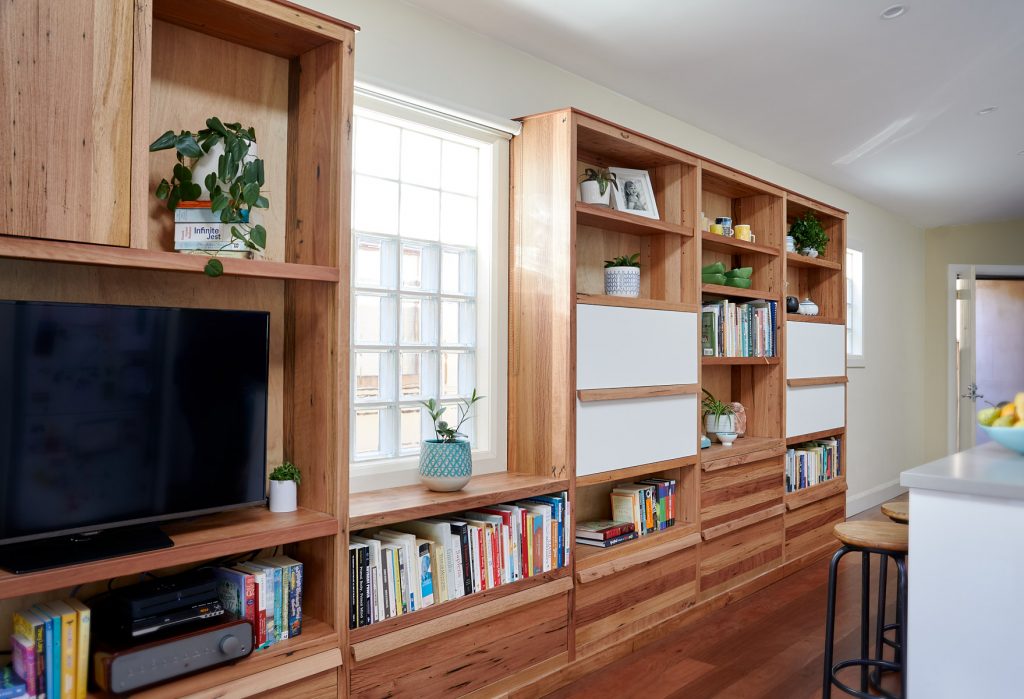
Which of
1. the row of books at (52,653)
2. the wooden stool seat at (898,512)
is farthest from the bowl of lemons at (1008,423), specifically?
the row of books at (52,653)

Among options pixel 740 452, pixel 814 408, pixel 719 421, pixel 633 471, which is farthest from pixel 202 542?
pixel 814 408

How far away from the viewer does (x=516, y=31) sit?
3.10 m

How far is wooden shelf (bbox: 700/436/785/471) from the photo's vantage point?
3832 mm

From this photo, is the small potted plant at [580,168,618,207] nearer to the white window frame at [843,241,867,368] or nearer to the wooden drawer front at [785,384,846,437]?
the wooden drawer front at [785,384,846,437]

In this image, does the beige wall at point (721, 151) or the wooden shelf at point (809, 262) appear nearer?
the beige wall at point (721, 151)

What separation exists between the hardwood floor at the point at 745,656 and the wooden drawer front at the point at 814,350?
4.34 feet

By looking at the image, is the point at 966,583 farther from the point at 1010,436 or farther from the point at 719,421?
the point at 719,421

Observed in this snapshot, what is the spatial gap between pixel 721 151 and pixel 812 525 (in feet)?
7.91

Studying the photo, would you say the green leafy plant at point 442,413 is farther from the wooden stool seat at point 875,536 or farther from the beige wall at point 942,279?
the beige wall at point 942,279

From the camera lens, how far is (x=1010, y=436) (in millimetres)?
2348

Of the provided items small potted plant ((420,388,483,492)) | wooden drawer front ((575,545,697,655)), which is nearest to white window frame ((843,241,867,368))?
wooden drawer front ((575,545,697,655))

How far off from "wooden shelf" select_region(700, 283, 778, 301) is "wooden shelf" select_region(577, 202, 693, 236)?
367mm

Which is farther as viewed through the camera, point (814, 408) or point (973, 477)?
point (814, 408)

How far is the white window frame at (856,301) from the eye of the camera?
6336 millimetres
